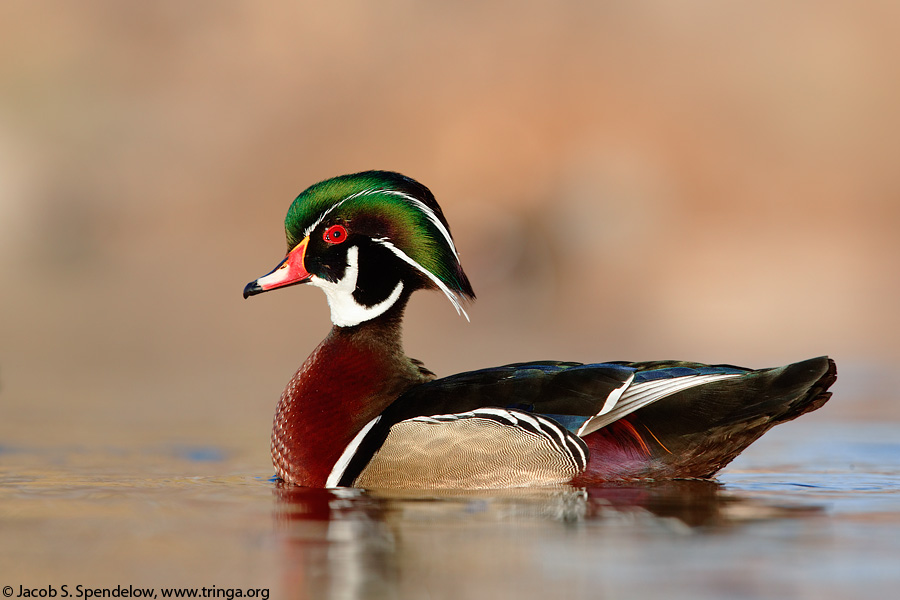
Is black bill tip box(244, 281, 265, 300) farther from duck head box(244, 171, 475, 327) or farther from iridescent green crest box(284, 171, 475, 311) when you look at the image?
iridescent green crest box(284, 171, 475, 311)

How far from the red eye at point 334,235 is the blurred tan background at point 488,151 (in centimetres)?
804

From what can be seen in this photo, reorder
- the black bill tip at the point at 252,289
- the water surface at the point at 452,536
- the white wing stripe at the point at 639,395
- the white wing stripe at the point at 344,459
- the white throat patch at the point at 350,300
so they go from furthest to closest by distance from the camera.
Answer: the white throat patch at the point at 350,300, the black bill tip at the point at 252,289, the white wing stripe at the point at 344,459, the white wing stripe at the point at 639,395, the water surface at the point at 452,536

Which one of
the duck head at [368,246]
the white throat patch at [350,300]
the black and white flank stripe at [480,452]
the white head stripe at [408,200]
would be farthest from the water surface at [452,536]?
the white head stripe at [408,200]

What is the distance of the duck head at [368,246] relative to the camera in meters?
6.21

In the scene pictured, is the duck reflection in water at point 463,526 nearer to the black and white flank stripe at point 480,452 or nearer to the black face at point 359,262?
the black and white flank stripe at point 480,452

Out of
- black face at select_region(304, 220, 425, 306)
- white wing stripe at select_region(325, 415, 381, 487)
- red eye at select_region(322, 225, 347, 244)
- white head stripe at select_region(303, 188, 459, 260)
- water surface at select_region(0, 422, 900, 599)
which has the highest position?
white head stripe at select_region(303, 188, 459, 260)

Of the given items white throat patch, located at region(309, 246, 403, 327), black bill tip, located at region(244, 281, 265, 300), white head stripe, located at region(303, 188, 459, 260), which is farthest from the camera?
white throat patch, located at region(309, 246, 403, 327)

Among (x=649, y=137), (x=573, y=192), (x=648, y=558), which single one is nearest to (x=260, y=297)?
(x=573, y=192)

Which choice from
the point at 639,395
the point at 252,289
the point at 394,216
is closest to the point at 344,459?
the point at 252,289

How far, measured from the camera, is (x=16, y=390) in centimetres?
977

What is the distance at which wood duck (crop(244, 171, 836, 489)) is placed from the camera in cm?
570

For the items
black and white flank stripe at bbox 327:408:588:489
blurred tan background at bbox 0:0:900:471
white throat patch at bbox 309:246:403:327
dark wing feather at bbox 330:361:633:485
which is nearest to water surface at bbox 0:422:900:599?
black and white flank stripe at bbox 327:408:588:489

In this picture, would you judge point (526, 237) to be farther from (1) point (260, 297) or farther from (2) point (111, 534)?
(2) point (111, 534)

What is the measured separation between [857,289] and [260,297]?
776 centimetres
